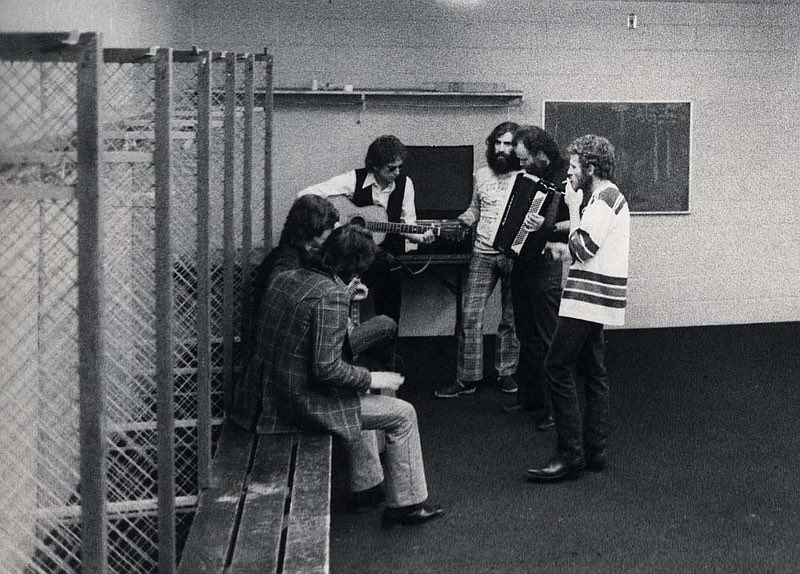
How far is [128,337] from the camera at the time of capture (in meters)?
3.68

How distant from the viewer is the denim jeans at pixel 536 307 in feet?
17.3

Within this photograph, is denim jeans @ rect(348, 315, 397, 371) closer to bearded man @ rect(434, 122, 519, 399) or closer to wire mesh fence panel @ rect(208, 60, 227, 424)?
wire mesh fence panel @ rect(208, 60, 227, 424)

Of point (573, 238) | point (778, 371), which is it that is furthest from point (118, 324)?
point (778, 371)

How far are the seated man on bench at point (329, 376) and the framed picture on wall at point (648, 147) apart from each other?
4.48 metres

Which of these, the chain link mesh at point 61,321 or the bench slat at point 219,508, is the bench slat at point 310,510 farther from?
the chain link mesh at point 61,321

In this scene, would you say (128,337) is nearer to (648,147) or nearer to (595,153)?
(595,153)

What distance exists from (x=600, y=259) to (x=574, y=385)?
1.88 ft

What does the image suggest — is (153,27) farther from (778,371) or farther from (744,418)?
(778,371)

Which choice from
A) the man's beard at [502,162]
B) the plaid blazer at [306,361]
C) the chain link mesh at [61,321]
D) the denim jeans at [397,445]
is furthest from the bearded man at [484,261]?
the plaid blazer at [306,361]

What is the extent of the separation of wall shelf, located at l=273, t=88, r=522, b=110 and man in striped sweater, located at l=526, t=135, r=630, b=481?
306 centimetres

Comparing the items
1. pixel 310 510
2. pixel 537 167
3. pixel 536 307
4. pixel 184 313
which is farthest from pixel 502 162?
pixel 310 510

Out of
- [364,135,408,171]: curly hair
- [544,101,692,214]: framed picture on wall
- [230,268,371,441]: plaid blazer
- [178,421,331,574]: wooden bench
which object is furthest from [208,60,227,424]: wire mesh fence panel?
[544,101,692,214]: framed picture on wall

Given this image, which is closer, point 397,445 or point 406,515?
point 397,445

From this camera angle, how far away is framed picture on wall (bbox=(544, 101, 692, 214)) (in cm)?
786
